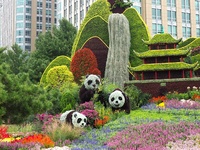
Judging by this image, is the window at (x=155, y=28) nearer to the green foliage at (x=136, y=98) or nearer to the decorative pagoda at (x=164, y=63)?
the decorative pagoda at (x=164, y=63)

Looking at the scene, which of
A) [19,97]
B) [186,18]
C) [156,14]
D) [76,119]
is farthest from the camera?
[186,18]

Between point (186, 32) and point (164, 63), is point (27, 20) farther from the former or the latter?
point (164, 63)

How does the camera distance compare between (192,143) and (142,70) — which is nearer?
(192,143)

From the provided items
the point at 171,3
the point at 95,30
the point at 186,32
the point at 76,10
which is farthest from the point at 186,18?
the point at 95,30

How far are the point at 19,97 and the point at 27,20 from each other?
257 feet

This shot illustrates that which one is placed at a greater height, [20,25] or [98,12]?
[20,25]

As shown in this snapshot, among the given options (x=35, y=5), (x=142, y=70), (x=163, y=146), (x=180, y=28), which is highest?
(x=35, y=5)

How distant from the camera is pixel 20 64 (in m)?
38.6

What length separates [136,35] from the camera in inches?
1064

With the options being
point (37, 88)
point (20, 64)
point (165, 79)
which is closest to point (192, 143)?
point (37, 88)

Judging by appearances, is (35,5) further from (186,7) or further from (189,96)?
(189,96)

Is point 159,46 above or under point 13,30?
under

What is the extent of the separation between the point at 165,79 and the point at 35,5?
6926cm

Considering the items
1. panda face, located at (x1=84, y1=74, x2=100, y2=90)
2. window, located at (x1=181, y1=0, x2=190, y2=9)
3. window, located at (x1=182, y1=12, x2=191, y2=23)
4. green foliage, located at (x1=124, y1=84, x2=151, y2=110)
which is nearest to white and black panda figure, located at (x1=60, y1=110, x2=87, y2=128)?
panda face, located at (x1=84, y1=74, x2=100, y2=90)
